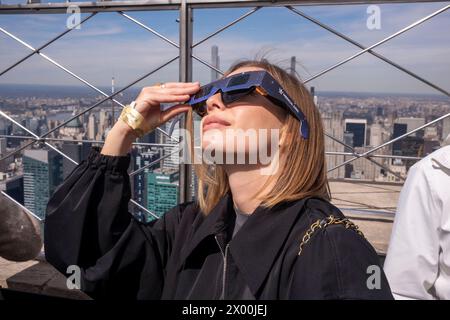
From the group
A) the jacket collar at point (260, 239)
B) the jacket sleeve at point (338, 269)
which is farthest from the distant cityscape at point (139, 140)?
the jacket sleeve at point (338, 269)

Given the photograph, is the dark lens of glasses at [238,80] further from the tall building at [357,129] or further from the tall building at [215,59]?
the tall building at [357,129]

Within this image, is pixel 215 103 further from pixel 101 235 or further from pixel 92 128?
pixel 92 128

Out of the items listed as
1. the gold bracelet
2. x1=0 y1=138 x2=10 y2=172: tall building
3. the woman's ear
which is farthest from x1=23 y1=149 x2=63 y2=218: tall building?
the woman's ear

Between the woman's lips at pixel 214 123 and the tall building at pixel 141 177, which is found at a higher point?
the woman's lips at pixel 214 123

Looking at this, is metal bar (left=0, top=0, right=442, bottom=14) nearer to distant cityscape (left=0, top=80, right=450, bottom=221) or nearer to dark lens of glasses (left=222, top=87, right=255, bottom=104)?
distant cityscape (left=0, top=80, right=450, bottom=221)

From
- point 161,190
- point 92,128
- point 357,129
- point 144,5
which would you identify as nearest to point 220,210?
point 144,5
